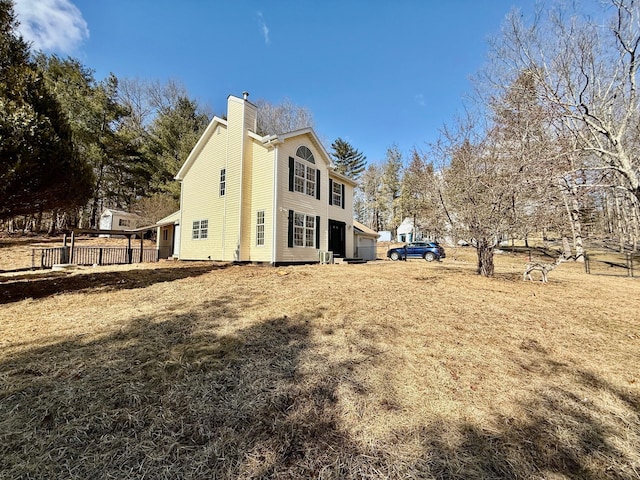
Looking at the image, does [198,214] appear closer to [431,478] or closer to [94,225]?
[431,478]

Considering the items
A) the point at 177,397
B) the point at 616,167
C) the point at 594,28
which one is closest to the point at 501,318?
the point at 616,167

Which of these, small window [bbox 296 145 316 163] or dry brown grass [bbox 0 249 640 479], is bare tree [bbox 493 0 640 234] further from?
small window [bbox 296 145 316 163]

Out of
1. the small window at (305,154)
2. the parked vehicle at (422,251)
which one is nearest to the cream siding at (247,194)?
the small window at (305,154)

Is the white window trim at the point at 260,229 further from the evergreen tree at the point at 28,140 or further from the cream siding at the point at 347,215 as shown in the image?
the evergreen tree at the point at 28,140

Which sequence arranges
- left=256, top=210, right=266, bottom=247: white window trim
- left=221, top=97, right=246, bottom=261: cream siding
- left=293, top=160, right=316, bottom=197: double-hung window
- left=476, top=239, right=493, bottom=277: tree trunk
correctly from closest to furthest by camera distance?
left=476, top=239, right=493, bottom=277: tree trunk → left=256, top=210, right=266, bottom=247: white window trim → left=221, top=97, right=246, bottom=261: cream siding → left=293, top=160, right=316, bottom=197: double-hung window

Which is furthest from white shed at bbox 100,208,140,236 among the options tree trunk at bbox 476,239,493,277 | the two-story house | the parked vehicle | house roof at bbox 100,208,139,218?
tree trunk at bbox 476,239,493,277

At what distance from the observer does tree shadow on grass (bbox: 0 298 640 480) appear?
192cm

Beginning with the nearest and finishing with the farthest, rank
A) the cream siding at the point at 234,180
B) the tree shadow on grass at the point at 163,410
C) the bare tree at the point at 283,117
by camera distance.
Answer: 1. the tree shadow on grass at the point at 163,410
2. the cream siding at the point at 234,180
3. the bare tree at the point at 283,117

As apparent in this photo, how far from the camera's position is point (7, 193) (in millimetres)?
6285

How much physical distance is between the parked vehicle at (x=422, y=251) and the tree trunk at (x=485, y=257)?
12.8m

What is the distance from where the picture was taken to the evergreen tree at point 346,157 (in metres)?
40.7

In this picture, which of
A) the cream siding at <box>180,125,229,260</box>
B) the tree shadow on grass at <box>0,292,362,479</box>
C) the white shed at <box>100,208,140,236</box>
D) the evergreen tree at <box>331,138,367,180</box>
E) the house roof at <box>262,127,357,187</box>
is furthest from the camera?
the evergreen tree at <box>331,138,367,180</box>

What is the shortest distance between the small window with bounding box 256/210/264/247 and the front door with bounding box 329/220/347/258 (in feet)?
15.6

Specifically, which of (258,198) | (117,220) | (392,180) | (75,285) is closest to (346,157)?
(392,180)
